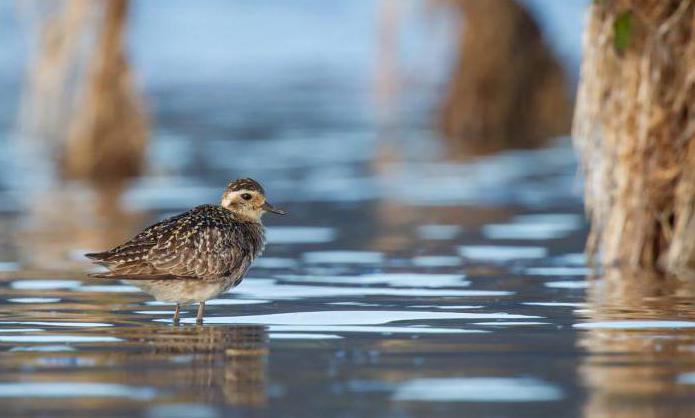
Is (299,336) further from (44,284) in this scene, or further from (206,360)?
(44,284)

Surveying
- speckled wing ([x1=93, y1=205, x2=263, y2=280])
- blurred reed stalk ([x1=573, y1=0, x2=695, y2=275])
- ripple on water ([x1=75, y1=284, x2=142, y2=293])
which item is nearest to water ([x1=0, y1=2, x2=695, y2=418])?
ripple on water ([x1=75, y1=284, x2=142, y2=293])

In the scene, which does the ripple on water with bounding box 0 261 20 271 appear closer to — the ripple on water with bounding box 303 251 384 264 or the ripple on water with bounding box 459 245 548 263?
the ripple on water with bounding box 303 251 384 264

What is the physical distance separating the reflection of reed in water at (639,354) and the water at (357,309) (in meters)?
0.02

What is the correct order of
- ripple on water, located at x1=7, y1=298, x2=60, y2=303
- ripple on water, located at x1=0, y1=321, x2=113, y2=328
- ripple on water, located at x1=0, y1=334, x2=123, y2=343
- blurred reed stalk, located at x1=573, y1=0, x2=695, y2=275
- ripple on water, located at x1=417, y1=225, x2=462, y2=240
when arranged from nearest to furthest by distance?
ripple on water, located at x1=0, y1=334, x2=123, y2=343, ripple on water, located at x1=0, y1=321, x2=113, y2=328, ripple on water, located at x1=7, y1=298, x2=60, y2=303, blurred reed stalk, located at x1=573, y1=0, x2=695, y2=275, ripple on water, located at x1=417, y1=225, x2=462, y2=240

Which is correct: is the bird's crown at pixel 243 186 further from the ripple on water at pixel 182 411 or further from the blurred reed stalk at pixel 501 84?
the blurred reed stalk at pixel 501 84

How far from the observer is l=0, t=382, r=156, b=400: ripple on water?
886cm

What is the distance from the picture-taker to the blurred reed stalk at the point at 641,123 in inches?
546

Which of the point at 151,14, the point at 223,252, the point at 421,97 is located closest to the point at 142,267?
the point at 223,252

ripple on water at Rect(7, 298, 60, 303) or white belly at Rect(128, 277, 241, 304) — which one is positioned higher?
white belly at Rect(128, 277, 241, 304)

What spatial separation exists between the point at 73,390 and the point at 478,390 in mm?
2082

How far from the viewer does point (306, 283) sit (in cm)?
1403

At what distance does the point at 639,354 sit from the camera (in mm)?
9984

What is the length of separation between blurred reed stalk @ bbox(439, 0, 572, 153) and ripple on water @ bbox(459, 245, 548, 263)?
10944mm

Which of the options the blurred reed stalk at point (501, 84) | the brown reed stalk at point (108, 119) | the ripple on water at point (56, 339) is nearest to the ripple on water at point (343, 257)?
the ripple on water at point (56, 339)
